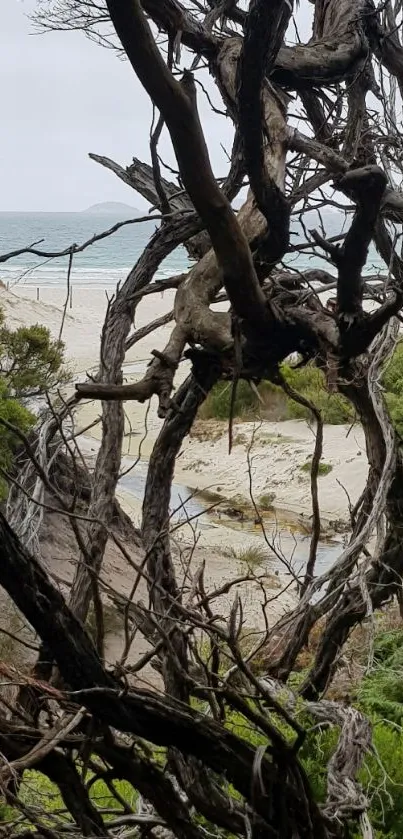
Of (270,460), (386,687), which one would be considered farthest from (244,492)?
(386,687)

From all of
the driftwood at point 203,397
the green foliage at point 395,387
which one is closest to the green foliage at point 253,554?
the green foliage at point 395,387

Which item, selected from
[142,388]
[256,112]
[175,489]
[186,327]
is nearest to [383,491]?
[186,327]

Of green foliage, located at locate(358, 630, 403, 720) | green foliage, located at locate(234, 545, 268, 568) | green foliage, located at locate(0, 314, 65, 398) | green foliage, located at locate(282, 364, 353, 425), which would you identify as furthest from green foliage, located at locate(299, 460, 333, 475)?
green foliage, located at locate(358, 630, 403, 720)

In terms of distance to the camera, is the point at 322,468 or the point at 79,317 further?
the point at 79,317

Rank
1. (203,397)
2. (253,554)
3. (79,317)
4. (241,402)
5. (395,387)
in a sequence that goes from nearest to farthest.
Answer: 1. (203,397)
2. (395,387)
3. (253,554)
4. (241,402)
5. (79,317)

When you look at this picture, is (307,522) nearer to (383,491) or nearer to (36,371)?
(36,371)

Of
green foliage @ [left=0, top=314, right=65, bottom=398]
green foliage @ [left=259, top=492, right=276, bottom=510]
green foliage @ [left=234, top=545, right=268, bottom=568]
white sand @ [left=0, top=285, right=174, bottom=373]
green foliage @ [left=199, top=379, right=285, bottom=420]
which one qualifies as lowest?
green foliage @ [left=234, top=545, right=268, bottom=568]

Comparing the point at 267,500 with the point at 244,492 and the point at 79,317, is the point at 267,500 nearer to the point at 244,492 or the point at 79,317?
the point at 244,492

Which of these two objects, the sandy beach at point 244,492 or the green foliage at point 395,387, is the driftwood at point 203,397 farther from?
the green foliage at point 395,387

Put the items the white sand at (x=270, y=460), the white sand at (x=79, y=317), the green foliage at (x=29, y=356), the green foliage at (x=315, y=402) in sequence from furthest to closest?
1. the white sand at (x=79, y=317)
2. the white sand at (x=270, y=460)
3. the green foliage at (x=315, y=402)
4. the green foliage at (x=29, y=356)

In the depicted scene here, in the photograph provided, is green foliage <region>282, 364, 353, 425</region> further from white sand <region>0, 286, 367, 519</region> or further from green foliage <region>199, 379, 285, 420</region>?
green foliage <region>199, 379, 285, 420</region>

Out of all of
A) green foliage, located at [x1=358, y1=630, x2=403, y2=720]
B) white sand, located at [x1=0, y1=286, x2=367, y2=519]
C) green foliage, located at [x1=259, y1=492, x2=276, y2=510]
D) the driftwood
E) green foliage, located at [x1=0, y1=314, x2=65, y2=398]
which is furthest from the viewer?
white sand, located at [x1=0, y1=286, x2=367, y2=519]

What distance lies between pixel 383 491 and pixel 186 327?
1129 mm

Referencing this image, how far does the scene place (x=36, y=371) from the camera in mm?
9367
